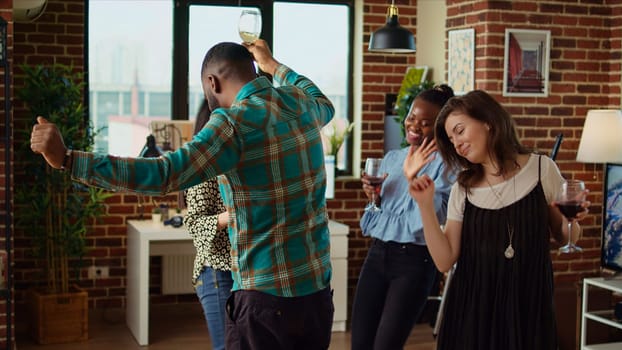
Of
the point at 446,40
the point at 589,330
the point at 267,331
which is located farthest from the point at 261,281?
the point at 446,40

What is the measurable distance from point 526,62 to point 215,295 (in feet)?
10.2

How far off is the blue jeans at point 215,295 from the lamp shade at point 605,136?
2.97m

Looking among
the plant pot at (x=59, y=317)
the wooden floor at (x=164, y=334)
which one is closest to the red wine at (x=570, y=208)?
the wooden floor at (x=164, y=334)

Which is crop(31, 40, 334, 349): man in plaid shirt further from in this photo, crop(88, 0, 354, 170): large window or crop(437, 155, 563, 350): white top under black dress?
crop(88, 0, 354, 170): large window

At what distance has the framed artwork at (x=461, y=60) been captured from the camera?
5.52 m

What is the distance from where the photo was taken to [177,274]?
630 centimetres

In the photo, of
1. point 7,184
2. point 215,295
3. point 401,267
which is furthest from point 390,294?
point 7,184

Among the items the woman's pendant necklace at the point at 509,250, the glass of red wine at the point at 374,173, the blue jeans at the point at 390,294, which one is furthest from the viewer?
the glass of red wine at the point at 374,173

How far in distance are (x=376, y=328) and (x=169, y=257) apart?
10.2 ft

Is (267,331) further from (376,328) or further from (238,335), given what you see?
(376,328)

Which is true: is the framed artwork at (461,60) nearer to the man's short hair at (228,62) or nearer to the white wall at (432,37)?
the white wall at (432,37)

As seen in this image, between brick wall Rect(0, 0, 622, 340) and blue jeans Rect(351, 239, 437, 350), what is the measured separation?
7.62 ft

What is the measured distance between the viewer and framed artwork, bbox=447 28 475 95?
552 cm

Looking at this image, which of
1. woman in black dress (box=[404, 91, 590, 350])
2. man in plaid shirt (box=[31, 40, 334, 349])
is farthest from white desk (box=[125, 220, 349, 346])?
man in plaid shirt (box=[31, 40, 334, 349])
